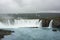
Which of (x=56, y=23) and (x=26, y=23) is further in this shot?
(x=56, y=23)

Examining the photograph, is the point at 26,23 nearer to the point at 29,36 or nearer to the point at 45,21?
the point at 45,21

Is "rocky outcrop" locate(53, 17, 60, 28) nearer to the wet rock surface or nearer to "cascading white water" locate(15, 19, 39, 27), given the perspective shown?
the wet rock surface

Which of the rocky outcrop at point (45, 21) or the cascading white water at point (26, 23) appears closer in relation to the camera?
the cascading white water at point (26, 23)

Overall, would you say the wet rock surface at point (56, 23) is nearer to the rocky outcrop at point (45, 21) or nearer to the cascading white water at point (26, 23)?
the rocky outcrop at point (45, 21)

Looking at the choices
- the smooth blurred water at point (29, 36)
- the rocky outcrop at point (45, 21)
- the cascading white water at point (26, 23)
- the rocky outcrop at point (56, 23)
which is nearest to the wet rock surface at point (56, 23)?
the rocky outcrop at point (56, 23)

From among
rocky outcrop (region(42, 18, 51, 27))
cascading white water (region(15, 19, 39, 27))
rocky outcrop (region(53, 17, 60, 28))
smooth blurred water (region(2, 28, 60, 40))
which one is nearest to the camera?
smooth blurred water (region(2, 28, 60, 40))

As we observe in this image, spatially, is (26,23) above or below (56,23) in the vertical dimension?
above

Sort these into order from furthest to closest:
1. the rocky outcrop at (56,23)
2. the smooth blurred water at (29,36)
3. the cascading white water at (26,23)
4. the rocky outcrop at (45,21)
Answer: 1. the rocky outcrop at (45,21)
2. the rocky outcrop at (56,23)
3. the cascading white water at (26,23)
4. the smooth blurred water at (29,36)

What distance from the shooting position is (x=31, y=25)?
237 inches

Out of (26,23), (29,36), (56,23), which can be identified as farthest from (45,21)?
(29,36)

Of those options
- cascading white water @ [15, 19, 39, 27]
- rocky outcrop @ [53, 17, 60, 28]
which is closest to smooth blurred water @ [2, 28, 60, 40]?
cascading white water @ [15, 19, 39, 27]

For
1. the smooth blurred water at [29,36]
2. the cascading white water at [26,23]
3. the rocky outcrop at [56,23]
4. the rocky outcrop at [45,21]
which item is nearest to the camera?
the smooth blurred water at [29,36]

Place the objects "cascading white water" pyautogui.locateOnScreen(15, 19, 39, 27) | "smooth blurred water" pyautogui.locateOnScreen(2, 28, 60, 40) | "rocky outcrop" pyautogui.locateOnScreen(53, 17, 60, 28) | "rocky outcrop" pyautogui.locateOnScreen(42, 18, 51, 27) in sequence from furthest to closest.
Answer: "rocky outcrop" pyautogui.locateOnScreen(42, 18, 51, 27) < "rocky outcrop" pyautogui.locateOnScreen(53, 17, 60, 28) < "cascading white water" pyautogui.locateOnScreen(15, 19, 39, 27) < "smooth blurred water" pyautogui.locateOnScreen(2, 28, 60, 40)

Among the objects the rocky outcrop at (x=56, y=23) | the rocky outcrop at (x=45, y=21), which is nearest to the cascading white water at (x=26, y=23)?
the rocky outcrop at (x=45, y=21)
